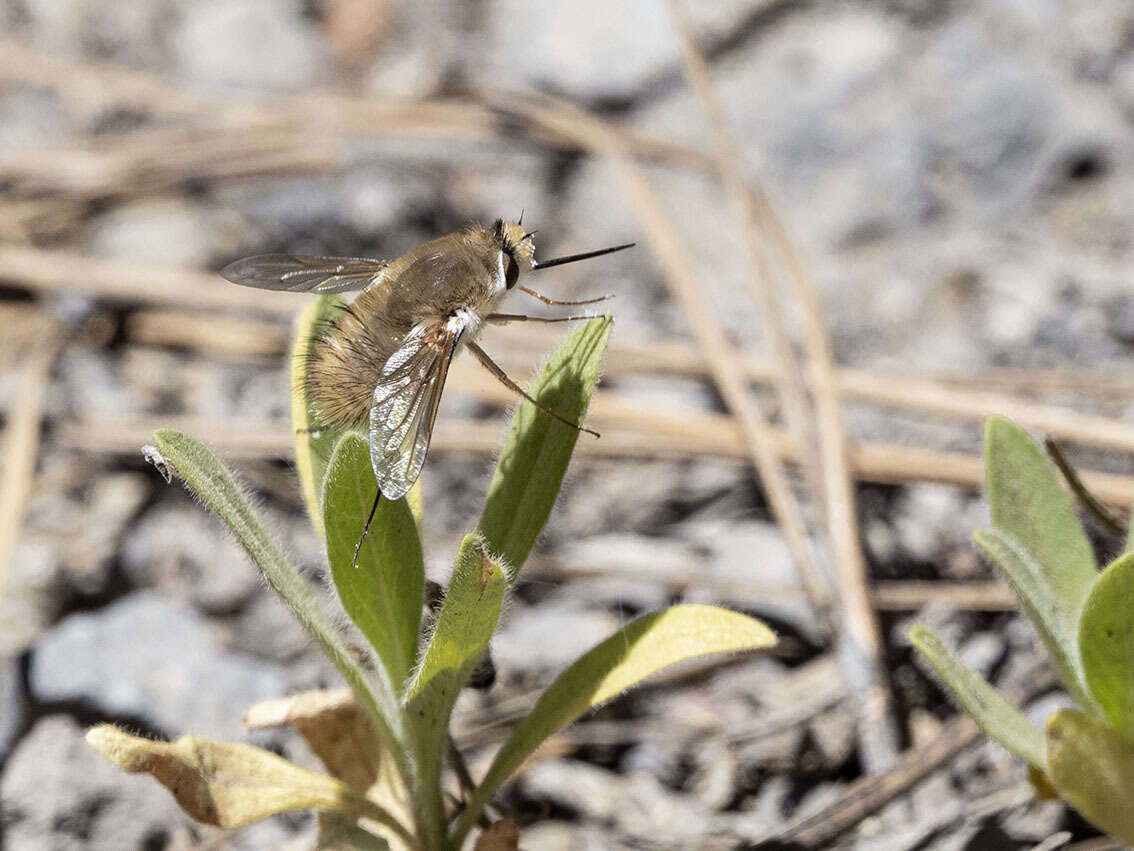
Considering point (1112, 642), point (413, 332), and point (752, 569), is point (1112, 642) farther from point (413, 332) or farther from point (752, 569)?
point (413, 332)

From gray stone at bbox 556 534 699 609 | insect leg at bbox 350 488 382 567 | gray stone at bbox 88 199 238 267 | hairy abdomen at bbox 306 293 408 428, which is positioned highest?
gray stone at bbox 88 199 238 267

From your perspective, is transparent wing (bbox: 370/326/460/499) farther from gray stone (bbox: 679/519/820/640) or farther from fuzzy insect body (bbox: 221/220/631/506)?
gray stone (bbox: 679/519/820/640)

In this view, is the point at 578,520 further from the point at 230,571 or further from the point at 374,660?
the point at 374,660

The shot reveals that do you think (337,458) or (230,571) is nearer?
(337,458)

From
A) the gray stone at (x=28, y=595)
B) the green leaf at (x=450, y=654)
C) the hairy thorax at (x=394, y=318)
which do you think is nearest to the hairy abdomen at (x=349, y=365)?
the hairy thorax at (x=394, y=318)

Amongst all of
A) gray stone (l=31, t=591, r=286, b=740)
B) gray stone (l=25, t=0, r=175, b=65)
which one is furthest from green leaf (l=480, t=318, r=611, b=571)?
gray stone (l=25, t=0, r=175, b=65)

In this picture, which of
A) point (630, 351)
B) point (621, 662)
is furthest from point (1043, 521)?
point (630, 351)

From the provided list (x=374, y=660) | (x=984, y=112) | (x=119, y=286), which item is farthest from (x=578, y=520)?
(x=984, y=112)
